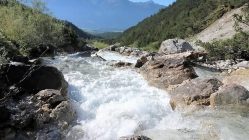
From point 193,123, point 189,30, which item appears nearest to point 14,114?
point 193,123

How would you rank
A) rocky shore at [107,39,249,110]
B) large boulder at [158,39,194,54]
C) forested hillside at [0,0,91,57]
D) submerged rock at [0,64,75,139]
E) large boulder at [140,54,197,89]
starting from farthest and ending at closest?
large boulder at [158,39,194,54], forested hillside at [0,0,91,57], large boulder at [140,54,197,89], rocky shore at [107,39,249,110], submerged rock at [0,64,75,139]

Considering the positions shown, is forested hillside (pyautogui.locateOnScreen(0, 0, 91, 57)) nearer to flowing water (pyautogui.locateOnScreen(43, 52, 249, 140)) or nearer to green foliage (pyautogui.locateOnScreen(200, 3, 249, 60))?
A: flowing water (pyautogui.locateOnScreen(43, 52, 249, 140))

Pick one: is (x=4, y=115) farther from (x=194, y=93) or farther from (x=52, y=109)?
(x=194, y=93)

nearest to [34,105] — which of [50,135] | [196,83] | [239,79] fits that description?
[50,135]

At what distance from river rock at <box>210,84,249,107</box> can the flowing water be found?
0.96 m

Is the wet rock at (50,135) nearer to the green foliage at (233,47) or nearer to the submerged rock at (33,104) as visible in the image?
the submerged rock at (33,104)

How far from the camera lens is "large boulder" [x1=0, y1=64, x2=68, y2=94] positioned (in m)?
20.6

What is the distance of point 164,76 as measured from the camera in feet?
91.0

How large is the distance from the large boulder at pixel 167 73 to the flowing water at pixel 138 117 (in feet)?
3.73

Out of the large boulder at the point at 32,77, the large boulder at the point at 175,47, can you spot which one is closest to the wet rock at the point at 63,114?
the large boulder at the point at 32,77

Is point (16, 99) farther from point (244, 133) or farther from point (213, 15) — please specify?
point (213, 15)

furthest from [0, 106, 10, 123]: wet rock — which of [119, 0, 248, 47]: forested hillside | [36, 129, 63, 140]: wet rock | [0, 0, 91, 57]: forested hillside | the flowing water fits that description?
[119, 0, 248, 47]: forested hillside

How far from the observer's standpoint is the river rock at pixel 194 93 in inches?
853

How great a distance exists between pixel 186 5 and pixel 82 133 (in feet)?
405
